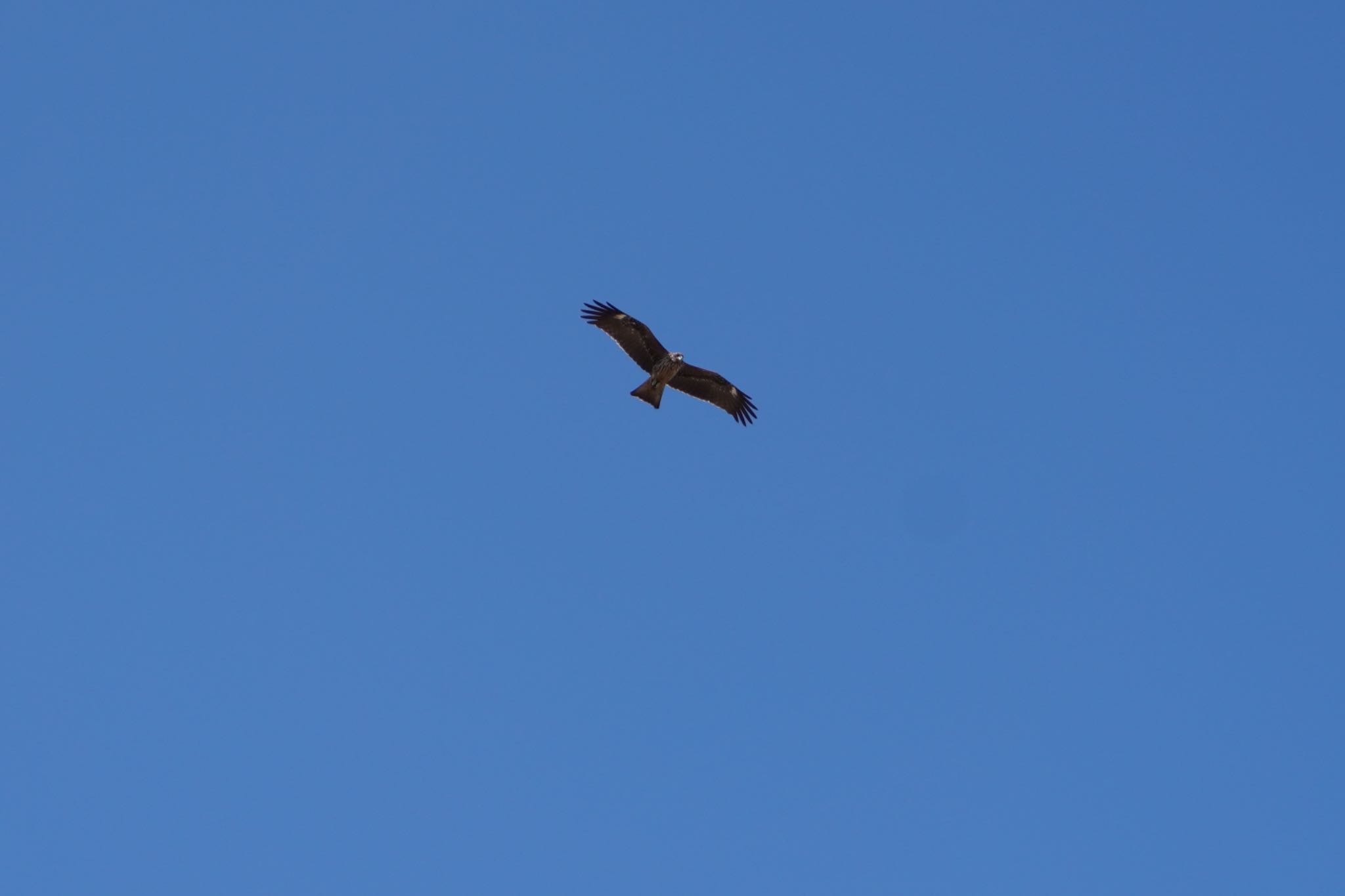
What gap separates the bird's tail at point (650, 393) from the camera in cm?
3166

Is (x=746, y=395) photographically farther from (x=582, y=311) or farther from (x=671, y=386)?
(x=582, y=311)

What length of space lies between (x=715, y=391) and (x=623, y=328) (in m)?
3.19

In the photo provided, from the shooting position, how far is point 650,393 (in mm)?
31938

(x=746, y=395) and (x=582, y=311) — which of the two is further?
(x=746, y=395)

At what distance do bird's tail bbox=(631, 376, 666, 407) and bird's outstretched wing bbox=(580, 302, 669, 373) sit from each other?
850 millimetres

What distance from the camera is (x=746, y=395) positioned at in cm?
3506

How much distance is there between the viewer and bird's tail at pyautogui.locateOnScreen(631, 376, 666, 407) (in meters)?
31.7

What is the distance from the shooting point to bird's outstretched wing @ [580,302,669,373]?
107 feet

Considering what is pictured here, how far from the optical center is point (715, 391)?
34531 mm

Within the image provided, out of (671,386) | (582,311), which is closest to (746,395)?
(671,386)

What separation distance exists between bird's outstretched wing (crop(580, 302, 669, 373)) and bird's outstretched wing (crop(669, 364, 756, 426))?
1.37 meters

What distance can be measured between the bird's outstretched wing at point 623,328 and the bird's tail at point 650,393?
33.5 inches

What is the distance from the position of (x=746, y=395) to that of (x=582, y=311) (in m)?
4.95

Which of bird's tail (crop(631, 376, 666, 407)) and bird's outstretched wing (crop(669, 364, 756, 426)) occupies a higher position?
bird's outstretched wing (crop(669, 364, 756, 426))
